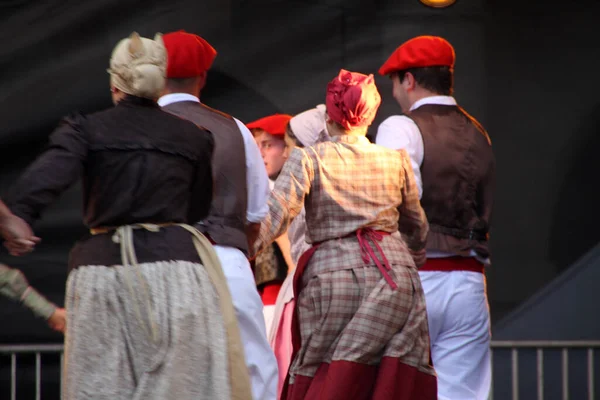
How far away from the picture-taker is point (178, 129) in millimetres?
3461

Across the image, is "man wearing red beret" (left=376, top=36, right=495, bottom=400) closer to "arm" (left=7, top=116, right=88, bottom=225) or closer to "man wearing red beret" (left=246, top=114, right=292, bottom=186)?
"man wearing red beret" (left=246, top=114, right=292, bottom=186)

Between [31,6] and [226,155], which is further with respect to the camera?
[31,6]

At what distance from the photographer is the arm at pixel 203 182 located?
3533 millimetres

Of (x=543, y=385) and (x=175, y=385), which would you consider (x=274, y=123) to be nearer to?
(x=543, y=385)

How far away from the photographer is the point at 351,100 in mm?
4391

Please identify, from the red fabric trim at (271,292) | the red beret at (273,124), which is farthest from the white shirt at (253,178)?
the red beret at (273,124)

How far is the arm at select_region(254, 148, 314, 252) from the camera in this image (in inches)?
167

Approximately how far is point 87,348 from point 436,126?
7.09 feet

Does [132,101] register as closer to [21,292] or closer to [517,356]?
[21,292]

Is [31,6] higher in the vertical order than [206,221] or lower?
higher

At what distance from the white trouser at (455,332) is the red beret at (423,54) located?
2.98 feet

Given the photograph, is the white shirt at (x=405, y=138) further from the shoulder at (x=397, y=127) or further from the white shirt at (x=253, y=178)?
the white shirt at (x=253, y=178)

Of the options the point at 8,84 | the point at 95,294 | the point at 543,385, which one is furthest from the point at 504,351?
the point at 95,294

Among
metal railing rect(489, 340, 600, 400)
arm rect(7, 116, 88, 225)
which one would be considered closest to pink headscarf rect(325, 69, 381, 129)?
arm rect(7, 116, 88, 225)
